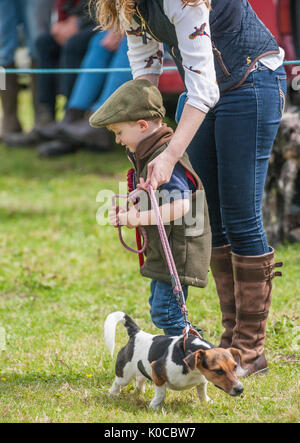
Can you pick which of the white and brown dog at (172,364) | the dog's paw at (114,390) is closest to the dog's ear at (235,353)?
the white and brown dog at (172,364)

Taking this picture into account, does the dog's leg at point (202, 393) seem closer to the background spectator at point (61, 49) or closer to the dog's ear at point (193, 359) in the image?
the dog's ear at point (193, 359)

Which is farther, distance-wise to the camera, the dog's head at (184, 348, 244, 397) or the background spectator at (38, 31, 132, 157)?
the background spectator at (38, 31, 132, 157)

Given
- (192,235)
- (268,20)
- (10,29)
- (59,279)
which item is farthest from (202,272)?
(10,29)

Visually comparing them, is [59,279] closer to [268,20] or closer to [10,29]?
[268,20]

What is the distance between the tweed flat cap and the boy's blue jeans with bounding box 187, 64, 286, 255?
0.30 meters

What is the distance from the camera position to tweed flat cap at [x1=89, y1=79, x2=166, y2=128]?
252cm

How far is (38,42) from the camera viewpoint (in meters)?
8.72

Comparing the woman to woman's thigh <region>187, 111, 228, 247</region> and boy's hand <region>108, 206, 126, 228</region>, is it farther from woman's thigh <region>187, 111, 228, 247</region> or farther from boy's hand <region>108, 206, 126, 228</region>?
boy's hand <region>108, 206, 126, 228</region>

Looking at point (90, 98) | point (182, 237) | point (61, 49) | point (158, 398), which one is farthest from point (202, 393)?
point (61, 49)

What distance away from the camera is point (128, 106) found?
2.51 meters

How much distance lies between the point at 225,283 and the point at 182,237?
0.56 m

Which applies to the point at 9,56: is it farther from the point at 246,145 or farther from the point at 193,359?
the point at 193,359

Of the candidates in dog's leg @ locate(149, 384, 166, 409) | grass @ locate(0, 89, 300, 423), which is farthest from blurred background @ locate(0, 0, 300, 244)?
dog's leg @ locate(149, 384, 166, 409)

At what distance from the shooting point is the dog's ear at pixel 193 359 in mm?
2330
